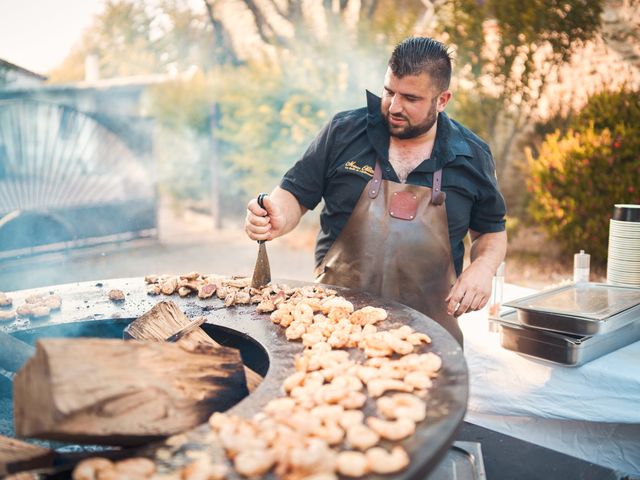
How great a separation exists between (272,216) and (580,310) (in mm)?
1518

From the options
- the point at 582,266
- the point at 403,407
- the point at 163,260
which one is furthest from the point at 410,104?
the point at 163,260

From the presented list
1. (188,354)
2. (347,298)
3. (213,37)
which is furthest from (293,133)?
(188,354)

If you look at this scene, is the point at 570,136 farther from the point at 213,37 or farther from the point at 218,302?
the point at 213,37

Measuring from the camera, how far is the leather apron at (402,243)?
2.83 meters

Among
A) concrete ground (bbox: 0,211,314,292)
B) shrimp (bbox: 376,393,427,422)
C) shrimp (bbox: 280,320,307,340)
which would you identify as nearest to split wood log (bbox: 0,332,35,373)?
shrimp (bbox: 280,320,307,340)

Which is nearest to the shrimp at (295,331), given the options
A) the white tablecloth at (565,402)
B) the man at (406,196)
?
the man at (406,196)

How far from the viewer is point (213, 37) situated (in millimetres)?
11711

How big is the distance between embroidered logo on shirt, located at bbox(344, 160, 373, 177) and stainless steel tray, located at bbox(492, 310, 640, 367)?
3.39ft

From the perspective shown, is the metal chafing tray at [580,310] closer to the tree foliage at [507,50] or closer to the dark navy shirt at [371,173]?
the dark navy shirt at [371,173]

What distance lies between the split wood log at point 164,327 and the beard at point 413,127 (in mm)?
1384

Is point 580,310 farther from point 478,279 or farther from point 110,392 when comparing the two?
point 110,392

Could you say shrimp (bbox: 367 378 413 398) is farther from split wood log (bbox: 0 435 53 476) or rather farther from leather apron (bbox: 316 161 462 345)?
leather apron (bbox: 316 161 462 345)

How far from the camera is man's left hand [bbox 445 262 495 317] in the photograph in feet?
8.63

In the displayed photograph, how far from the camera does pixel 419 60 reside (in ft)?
9.18
